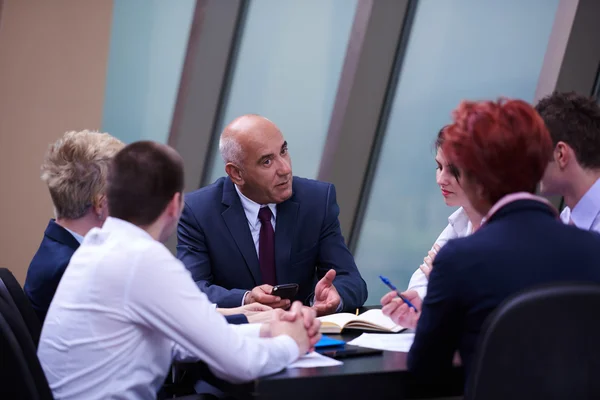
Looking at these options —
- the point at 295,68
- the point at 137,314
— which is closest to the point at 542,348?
the point at 137,314

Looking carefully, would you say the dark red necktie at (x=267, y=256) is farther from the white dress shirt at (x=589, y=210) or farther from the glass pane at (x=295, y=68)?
the glass pane at (x=295, y=68)

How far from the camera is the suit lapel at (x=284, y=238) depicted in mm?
3252

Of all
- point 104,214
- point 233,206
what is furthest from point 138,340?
point 233,206

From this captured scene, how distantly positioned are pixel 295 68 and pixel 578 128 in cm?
323

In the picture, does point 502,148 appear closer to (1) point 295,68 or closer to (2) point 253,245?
(2) point 253,245

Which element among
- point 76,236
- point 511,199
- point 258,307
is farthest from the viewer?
point 258,307

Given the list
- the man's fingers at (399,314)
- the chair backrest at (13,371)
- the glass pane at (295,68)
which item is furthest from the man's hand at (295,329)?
the glass pane at (295,68)

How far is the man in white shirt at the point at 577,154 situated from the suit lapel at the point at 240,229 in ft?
4.02

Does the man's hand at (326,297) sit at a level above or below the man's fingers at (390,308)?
below

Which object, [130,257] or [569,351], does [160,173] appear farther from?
[569,351]

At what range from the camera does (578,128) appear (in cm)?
282

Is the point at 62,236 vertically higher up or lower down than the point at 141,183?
lower down

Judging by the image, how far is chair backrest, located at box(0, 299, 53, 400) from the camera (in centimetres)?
183

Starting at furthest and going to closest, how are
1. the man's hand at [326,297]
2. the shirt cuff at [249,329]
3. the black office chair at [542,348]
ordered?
the man's hand at [326,297], the shirt cuff at [249,329], the black office chair at [542,348]
